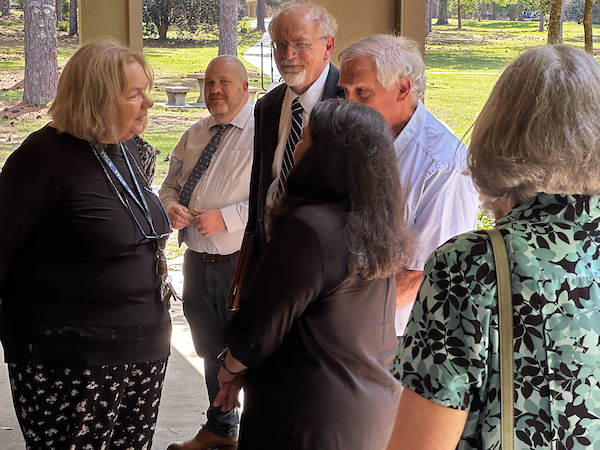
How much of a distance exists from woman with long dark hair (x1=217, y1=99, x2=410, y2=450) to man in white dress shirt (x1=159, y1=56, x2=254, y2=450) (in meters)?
1.48

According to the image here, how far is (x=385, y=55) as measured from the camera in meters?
2.44

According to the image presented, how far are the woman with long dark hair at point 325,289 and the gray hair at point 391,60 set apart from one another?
0.54 meters

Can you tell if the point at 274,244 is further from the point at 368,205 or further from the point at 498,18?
the point at 498,18

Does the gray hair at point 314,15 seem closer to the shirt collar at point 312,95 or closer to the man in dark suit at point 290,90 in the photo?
the man in dark suit at point 290,90

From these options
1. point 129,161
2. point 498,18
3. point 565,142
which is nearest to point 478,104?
point 498,18

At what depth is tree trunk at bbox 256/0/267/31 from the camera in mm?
12578

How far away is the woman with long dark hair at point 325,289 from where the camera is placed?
1.81 meters

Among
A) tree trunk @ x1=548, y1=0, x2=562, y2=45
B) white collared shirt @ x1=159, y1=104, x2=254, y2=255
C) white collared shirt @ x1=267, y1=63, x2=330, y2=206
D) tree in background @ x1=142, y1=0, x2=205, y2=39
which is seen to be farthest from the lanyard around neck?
tree in background @ x1=142, y1=0, x2=205, y2=39

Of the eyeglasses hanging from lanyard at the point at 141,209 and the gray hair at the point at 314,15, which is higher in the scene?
the gray hair at the point at 314,15

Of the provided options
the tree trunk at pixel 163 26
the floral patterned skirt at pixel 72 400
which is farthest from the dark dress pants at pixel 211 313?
the tree trunk at pixel 163 26

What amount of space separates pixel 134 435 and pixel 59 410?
12.5 inches

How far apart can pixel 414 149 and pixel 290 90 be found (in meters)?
0.97

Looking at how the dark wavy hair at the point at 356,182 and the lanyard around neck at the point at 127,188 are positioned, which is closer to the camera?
the dark wavy hair at the point at 356,182

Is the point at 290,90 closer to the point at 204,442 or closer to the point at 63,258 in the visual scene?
the point at 63,258
